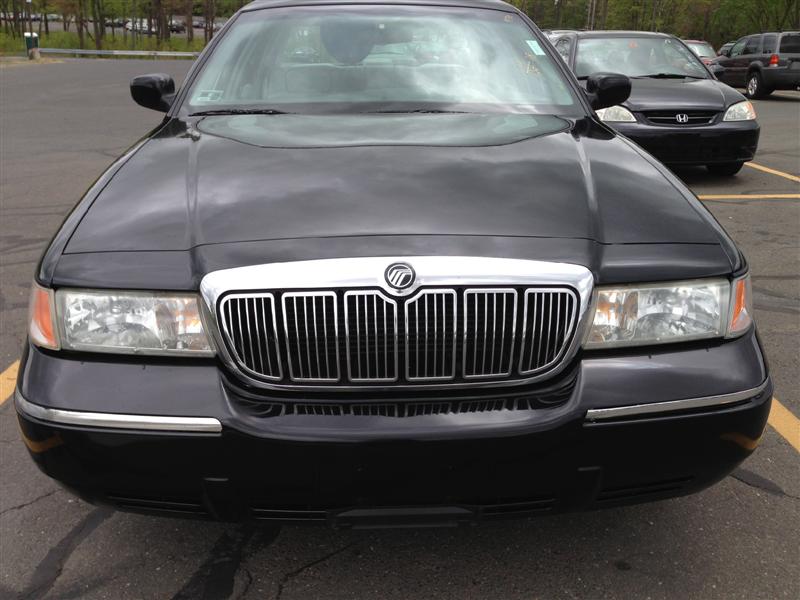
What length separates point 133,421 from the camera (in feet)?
6.52

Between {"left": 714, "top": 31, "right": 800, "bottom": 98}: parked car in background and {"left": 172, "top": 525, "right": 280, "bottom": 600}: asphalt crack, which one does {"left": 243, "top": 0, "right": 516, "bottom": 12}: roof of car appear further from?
{"left": 714, "top": 31, "right": 800, "bottom": 98}: parked car in background

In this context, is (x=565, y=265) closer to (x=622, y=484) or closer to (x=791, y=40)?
(x=622, y=484)

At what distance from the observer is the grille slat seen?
2000 mm

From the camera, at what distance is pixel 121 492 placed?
2.10m

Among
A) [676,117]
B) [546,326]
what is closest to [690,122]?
[676,117]

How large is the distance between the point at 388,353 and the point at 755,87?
24076 millimetres

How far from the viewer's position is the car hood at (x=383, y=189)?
2188 mm

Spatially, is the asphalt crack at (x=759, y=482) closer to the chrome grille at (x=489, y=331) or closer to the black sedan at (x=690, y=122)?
the chrome grille at (x=489, y=331)

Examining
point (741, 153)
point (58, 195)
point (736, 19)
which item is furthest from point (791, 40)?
point (736, 19)

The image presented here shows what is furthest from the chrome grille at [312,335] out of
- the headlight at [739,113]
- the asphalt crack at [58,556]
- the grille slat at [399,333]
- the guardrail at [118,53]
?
the guardrail at [118,53]

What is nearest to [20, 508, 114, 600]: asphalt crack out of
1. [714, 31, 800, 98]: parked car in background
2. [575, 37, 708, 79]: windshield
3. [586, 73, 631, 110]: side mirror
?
[586, 73, 631, 110]: side mirror

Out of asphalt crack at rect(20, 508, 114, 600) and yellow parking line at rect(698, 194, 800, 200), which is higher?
asphalt crack at rect(20, 508, 114, 600)

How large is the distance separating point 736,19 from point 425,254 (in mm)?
72603

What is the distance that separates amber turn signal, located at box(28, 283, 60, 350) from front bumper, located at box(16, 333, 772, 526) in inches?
2.1
